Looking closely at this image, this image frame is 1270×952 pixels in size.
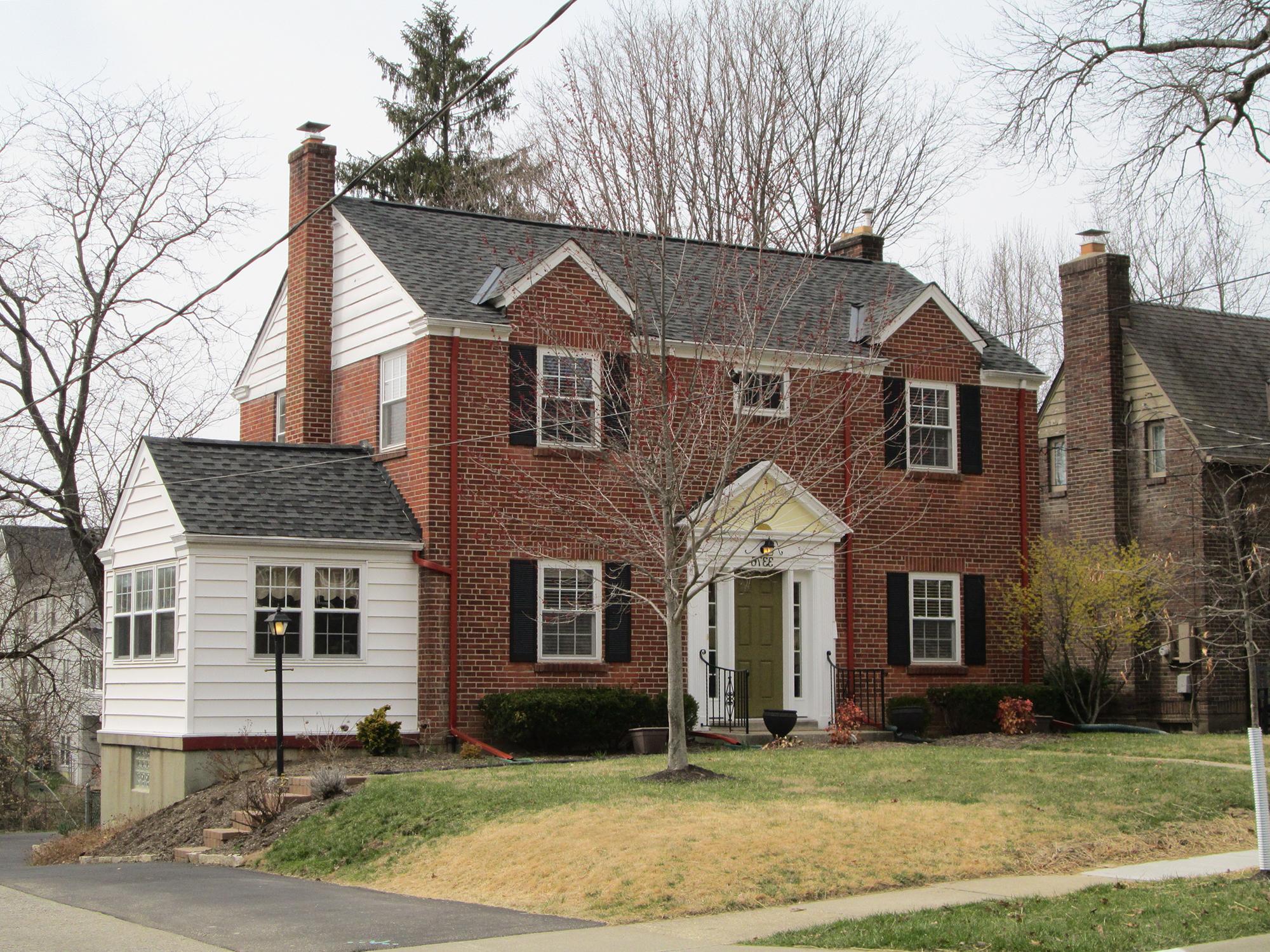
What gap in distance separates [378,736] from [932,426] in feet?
34.4

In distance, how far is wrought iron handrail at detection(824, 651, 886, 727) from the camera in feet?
75.0

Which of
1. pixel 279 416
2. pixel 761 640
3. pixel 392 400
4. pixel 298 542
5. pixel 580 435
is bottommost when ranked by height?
pixel 761 640

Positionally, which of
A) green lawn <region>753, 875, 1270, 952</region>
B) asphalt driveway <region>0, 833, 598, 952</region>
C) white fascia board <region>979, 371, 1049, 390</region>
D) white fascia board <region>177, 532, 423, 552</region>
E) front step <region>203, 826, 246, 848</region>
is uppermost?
white fascia board <region>979, 371, 1049, 390</region>

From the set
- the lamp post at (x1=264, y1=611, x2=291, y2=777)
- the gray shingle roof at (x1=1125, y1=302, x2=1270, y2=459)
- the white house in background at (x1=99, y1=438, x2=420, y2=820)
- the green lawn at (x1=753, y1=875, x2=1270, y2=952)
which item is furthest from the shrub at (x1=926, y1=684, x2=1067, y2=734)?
the green lawn at (x1=753, y1=875, x2=1270, y2=952)

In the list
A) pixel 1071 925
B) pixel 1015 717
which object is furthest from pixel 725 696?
pixel 1071 925

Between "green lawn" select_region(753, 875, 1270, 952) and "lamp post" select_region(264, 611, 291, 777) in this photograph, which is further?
"lamp post" select_region(264, 611, 291, 777)

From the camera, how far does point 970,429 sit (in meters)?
24.6

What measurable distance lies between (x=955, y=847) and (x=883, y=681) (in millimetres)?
10737

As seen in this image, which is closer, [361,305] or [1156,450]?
[361,305]

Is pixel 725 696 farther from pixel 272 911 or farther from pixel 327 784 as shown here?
pixel 272 911

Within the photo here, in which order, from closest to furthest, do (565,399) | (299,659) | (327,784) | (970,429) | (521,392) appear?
1. (327,784)
2. (299,659)
3. (565,399)
4. (521,392)
5. (970,429)

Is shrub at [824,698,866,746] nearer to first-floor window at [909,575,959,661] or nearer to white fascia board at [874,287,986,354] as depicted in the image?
first-floor window at [909,575,959,661]

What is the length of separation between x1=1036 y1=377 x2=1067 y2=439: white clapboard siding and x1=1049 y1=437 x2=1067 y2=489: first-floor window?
143mm

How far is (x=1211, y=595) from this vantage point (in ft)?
86.7
